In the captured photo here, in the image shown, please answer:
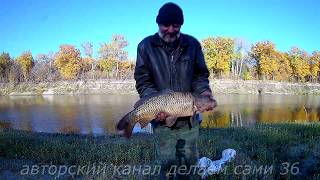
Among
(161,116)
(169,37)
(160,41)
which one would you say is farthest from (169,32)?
(161,116)

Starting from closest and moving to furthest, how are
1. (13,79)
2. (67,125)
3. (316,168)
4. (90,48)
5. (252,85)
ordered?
(316,168) → (67,125) → (252,85) → (13,79) → (90,48)

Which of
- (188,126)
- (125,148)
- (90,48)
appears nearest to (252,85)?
(90,48)

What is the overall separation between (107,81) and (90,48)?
1802 centimetres

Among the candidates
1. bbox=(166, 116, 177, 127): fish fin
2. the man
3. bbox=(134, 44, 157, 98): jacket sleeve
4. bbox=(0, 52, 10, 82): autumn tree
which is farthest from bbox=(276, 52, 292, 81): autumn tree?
bbox=(166, 116, 177, 127): fish fin

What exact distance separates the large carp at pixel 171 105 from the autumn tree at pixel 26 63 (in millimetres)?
103394

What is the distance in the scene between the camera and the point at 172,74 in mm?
6137

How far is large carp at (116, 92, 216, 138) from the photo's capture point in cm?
571

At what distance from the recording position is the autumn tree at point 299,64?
11081cm

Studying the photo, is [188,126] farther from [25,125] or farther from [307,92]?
[307,92]

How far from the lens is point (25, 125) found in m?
31.0

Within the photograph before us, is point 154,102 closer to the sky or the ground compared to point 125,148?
closer to the sky

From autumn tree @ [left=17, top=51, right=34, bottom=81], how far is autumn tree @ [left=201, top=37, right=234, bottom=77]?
48.9m

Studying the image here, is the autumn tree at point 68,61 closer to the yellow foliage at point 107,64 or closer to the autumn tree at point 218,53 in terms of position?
the yellow foliage at point 107,64

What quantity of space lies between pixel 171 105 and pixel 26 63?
368 ft
